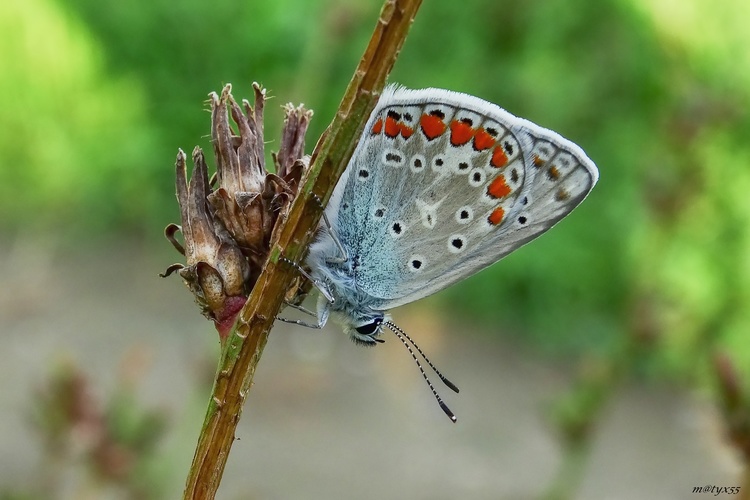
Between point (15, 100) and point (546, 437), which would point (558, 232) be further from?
point (15, 100)

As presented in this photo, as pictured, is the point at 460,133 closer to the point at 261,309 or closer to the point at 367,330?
the point at 367,330

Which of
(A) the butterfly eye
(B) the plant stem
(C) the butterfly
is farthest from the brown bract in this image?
(A) the butterfly eye

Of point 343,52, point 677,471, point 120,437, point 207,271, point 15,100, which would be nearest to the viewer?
point 207,271

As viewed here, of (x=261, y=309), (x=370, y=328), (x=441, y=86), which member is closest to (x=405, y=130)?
(x=370, y=328)

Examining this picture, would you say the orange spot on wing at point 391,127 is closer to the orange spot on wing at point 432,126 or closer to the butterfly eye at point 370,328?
the orange spot on wing at point 432,126

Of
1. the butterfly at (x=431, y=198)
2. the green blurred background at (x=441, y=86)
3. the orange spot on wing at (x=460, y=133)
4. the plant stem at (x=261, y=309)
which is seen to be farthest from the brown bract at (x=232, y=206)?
the green blurred background at (x=441, y=86)

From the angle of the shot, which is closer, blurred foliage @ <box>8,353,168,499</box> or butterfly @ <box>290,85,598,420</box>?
butterfly @ <box>290,85,598,420</box>

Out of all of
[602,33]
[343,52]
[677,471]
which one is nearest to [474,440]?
[677,471]

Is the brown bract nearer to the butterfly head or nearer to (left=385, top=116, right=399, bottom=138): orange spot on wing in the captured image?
(left=385, top=116, right=399, bottom=138): orange spot on wing
